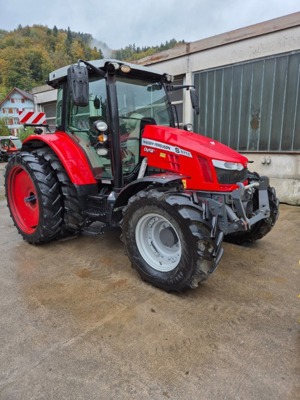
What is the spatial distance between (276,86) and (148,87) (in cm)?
335

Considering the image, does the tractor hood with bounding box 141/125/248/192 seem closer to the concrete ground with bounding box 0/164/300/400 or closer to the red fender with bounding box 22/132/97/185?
the red fender with bounding box 22/132/97/185

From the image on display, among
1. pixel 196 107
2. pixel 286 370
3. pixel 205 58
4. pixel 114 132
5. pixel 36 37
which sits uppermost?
pixel 36 37

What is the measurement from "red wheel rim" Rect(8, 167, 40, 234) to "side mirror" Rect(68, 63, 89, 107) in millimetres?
1833

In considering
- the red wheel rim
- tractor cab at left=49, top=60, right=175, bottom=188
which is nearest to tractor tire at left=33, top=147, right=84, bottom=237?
tractor cab at left=49, top=60, right=175, bottom=188

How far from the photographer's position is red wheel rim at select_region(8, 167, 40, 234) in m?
3.97

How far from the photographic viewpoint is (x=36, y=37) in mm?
74250

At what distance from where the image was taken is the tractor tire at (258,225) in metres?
3.30

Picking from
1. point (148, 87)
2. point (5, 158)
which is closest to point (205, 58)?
point (148, 87)

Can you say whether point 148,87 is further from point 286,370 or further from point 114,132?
point 286,370

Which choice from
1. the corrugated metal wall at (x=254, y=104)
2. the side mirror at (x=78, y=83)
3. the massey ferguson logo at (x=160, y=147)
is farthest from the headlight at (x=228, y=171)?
the corrugated metal wall at (x=254, y=104)

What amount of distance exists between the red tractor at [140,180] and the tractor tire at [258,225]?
1 centimetres

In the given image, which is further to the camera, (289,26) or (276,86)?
(276,86)

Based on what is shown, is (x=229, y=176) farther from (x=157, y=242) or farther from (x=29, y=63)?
(x=29, y=63)

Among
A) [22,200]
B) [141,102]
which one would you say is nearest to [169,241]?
[141,102]
